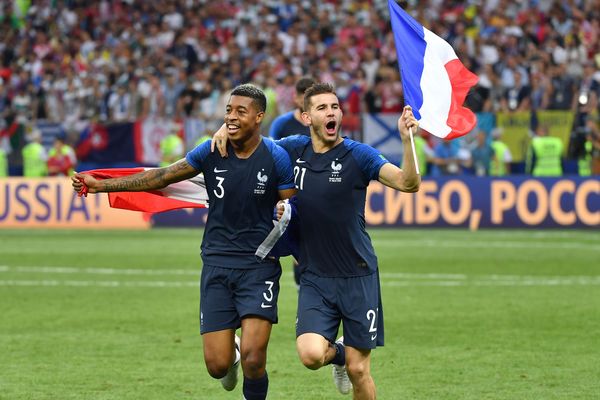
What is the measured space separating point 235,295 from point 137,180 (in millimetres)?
1112

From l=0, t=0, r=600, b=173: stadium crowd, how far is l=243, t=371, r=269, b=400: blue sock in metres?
18.4

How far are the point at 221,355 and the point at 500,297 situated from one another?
7.77m

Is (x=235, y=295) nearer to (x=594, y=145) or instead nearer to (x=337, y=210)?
(x=337, y=210)

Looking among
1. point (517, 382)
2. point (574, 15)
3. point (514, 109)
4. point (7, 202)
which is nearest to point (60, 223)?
point (7, 202)

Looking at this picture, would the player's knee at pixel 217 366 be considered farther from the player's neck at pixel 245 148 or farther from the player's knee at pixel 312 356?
the player's neck at pixel 245 148

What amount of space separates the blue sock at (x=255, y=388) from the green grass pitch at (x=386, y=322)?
125cm

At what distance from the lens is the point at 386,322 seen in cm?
1342

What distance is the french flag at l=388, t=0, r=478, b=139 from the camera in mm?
8109

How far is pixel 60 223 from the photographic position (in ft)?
85.9

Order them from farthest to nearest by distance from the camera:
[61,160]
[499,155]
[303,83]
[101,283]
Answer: [61,160]
[499,155]
[101,283]
[303,83]

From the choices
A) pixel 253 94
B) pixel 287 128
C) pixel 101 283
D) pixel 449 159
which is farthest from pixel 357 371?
pixel 449 159

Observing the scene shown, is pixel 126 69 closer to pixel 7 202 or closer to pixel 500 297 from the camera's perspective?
pixel 7 202

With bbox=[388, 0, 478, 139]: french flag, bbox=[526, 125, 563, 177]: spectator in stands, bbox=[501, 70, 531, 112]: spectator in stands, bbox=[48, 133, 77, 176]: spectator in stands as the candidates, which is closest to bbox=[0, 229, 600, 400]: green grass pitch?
bbox=[388, 0, 478, 139]: french flag

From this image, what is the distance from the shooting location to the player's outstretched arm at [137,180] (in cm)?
843
